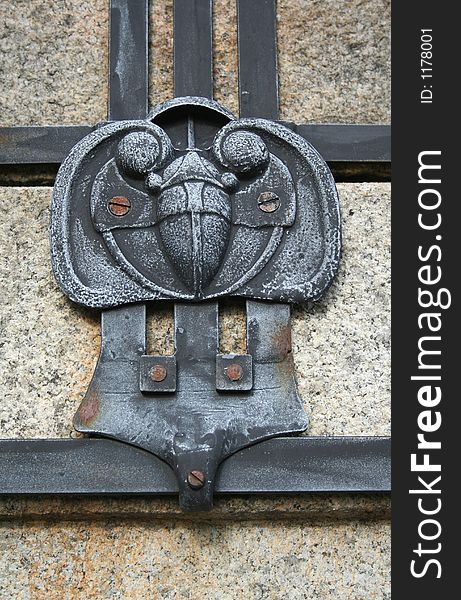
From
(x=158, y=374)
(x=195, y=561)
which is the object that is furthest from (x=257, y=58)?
(x=195, y=561)

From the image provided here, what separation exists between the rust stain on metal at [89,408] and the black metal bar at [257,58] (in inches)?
19.1

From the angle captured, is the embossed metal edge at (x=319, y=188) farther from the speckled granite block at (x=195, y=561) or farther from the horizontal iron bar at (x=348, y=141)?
the speckled granite block at (x=195, y=561)

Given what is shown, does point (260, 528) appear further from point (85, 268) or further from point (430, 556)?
point (85, 268)

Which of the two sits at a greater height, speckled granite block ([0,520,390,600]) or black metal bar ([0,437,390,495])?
black metal bar ([0,437,390,495])

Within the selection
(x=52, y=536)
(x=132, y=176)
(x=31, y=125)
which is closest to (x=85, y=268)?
(x=132, y=176)

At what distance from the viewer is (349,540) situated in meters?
1.27

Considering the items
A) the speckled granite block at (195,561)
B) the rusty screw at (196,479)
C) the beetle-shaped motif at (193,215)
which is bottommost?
the speckled granite block at (195,561)

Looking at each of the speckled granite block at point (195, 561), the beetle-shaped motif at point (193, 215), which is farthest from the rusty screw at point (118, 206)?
the speckled granite block at point (195, 561)

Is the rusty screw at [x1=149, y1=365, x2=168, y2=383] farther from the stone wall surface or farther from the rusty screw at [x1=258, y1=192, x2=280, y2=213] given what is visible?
the rusty screw at [x1=258, y1=192, x2=280, y2=213]

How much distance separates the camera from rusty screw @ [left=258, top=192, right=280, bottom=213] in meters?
1.35

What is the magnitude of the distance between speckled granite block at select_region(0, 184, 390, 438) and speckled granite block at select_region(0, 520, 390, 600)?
141 mm

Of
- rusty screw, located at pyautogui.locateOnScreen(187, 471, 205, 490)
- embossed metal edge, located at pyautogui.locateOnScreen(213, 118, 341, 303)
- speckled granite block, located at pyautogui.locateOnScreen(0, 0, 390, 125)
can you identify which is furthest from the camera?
speckled granite block, located at pyautogui.locateOnScreen(0, 0, 390, 125)

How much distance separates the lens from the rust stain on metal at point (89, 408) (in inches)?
49.7

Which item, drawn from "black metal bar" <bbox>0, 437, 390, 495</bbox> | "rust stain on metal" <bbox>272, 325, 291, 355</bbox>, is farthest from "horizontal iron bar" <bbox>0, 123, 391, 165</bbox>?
"black metal bar" <bbox>0, 437, 390, 495</bbox>
